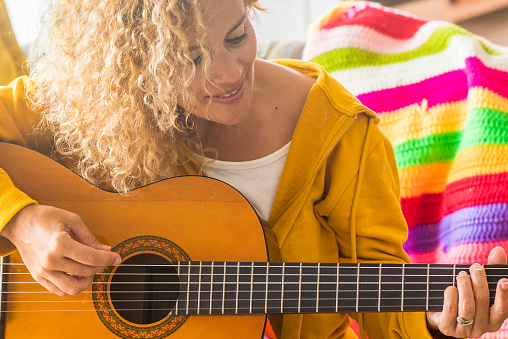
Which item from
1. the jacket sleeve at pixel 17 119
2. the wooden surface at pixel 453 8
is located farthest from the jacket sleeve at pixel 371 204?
the wooden surface at pixel 453 8

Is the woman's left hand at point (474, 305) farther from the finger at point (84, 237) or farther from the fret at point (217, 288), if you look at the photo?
the finger at point (84, 237)

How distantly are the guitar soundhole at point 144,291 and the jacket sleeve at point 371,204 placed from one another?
37 cm

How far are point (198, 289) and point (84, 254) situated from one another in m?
0.21

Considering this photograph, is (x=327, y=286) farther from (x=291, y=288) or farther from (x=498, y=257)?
(x=498, y=257)

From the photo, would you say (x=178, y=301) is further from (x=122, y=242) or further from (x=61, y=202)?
(x=61, y=202)

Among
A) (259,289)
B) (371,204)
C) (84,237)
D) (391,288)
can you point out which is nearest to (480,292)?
(391,288)

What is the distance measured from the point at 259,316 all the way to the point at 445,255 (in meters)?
0.58

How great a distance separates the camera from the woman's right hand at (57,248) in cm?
81

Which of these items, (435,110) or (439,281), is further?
(435,110)

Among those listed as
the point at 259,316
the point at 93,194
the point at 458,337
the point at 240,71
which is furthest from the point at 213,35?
the point at 458,337

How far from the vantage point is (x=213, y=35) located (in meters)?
0.81

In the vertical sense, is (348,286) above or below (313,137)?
below

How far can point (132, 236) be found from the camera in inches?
35.3

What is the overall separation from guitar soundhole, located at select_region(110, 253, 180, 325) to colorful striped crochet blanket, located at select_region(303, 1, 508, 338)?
0.69 m
